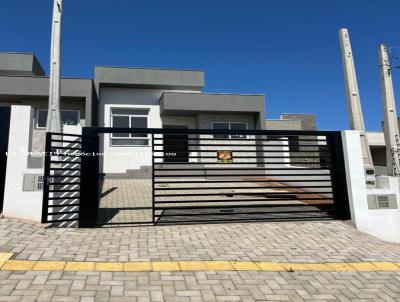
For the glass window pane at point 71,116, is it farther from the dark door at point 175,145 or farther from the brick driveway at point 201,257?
the brick driveway at point 201,257

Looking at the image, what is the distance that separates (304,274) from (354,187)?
12.5 ft

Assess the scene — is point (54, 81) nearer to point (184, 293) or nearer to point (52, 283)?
point (52, 283)

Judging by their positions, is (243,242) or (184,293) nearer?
(184,293)

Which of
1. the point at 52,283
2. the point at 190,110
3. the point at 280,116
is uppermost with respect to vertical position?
the point at 280,116

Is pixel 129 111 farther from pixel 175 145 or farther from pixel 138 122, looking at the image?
pixel 175 145

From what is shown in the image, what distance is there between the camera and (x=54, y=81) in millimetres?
7824

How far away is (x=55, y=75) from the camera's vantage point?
787 cm

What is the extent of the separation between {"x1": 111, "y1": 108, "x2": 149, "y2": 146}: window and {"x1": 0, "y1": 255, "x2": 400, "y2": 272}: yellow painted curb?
14.0 metres

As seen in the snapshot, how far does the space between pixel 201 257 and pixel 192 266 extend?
1.44 ft

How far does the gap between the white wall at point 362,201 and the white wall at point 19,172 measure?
22.7ft

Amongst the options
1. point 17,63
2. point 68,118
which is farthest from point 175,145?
point 17,63

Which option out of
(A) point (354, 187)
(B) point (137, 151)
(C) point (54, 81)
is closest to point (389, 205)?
(A) point (354, 187)

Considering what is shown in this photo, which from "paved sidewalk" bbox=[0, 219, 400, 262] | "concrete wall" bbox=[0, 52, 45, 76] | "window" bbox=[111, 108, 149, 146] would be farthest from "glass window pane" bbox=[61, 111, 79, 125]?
"paved sidewalk" bbox=[0, 219, 400, 262]

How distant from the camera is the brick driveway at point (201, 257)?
4.01 m
